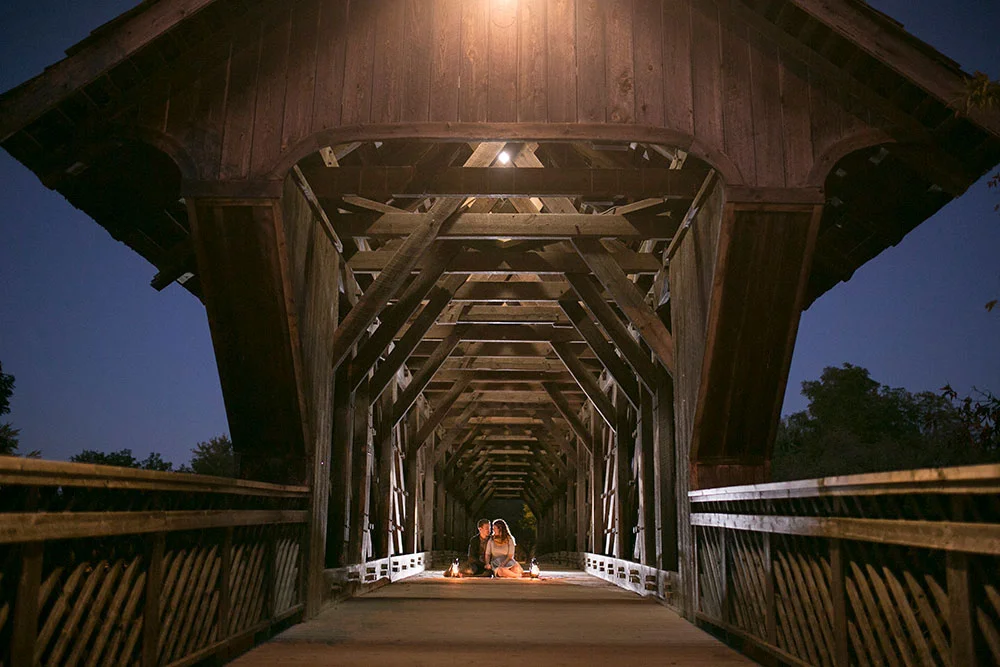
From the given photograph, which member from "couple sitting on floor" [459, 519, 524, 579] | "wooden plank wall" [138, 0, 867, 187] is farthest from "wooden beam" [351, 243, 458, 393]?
"couple sitting on floor" [459, 519, 524, 579]

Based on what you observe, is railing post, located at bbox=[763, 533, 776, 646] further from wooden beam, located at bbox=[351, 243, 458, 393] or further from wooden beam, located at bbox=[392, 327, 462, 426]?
wooden beam, located at bbox=[392, 327, 462, 426]

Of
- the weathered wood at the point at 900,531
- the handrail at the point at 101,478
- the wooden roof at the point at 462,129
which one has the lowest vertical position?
the weathered wood at the point at 900,531

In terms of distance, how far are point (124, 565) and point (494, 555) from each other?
1110 cm

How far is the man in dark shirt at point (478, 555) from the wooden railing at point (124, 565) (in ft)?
29.5

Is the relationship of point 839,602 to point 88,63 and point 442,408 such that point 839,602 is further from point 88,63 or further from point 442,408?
point 442,408

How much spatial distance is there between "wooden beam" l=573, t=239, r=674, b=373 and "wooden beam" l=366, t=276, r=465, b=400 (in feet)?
8.94

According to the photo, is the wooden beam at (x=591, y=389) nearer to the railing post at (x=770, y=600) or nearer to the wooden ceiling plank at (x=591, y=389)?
the wooden ceiling plank at (x=591, y=389)

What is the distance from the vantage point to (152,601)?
11.8 ft

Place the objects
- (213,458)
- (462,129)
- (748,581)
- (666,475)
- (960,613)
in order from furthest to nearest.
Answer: (213,458)
(666,475)
(462,129)
(748,581)
(960,613)

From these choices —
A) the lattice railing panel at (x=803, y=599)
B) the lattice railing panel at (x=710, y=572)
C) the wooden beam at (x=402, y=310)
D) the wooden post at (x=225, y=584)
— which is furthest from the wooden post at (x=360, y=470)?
the lattice railing panel at (x=803, y=599)

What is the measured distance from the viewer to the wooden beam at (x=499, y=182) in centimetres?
707

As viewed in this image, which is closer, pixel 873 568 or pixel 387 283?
pixel 873 568

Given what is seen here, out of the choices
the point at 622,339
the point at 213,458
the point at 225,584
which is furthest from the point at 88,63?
the point at 213,458

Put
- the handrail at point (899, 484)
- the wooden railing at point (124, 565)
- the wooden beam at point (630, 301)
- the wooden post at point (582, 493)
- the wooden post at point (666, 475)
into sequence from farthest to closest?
1. the wooden post at point (582, 493)
2. the wooden post at point (666, 475)
3. the wooden beam at point (630, 301)
4. the wooden railing at point (124, 565)
5. the handrail at point (899, 484)
